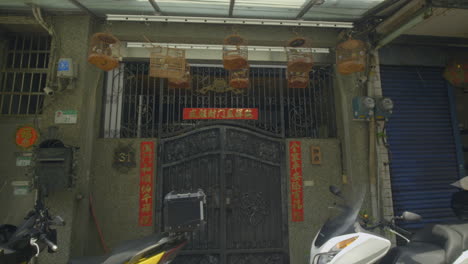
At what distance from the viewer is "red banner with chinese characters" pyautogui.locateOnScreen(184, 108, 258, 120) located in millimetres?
4812

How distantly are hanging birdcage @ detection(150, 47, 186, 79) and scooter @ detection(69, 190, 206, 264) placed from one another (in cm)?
174

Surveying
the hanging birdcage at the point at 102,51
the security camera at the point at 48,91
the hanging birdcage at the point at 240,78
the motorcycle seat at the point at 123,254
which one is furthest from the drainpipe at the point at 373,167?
the security camera at the point at 48,91

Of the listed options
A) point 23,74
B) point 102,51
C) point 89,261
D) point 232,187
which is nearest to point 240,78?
point 232,187

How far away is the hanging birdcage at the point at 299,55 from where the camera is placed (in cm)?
393

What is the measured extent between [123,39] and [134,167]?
216cm

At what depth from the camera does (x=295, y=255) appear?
15.0ft

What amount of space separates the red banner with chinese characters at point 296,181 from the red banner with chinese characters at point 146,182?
235cm

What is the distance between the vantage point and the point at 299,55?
160 inches

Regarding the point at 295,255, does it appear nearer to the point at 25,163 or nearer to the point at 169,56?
the point at 169,56

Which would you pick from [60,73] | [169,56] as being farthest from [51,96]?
[169,56]

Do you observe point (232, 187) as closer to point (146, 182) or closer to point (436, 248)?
point (146, 182)

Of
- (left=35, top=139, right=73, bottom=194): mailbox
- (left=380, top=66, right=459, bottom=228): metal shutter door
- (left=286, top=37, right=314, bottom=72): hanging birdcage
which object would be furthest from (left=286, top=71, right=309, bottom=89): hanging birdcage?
(left=35, top=139, right=73, bottom=194): mailbox

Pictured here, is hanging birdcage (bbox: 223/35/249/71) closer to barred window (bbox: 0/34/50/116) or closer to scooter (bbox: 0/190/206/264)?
scooter (bbox: 0/190/206/264)

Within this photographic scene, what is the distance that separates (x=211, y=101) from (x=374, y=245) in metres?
3.40
